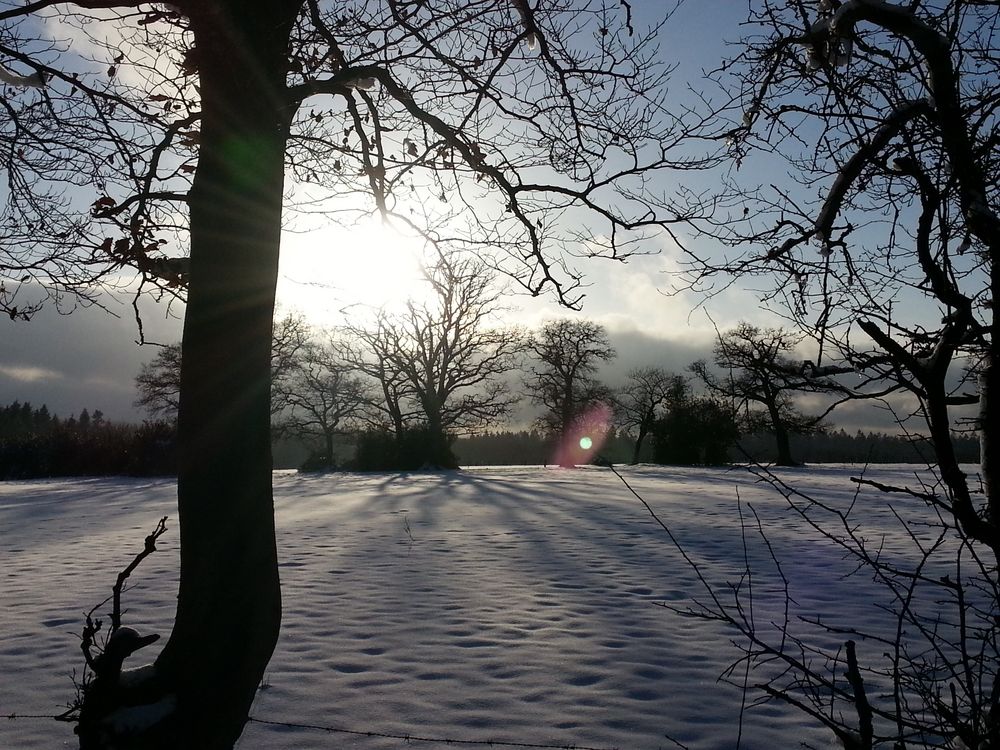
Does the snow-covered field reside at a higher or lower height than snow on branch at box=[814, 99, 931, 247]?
lower

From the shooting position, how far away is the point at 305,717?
3908 mm

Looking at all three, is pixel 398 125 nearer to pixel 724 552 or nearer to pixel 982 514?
pixel 982 514

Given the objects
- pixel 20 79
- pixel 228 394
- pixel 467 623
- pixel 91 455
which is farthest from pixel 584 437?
pixel 228 394

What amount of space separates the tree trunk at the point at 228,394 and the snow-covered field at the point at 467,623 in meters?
1.14

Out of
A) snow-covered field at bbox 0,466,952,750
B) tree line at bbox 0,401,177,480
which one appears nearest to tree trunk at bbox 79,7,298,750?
snow-covered field at bbox 0,466,952,750

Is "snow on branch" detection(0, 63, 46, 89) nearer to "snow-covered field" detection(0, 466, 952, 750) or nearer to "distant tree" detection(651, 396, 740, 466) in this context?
"snow-covered field" detection(0, 466, 952, 750)

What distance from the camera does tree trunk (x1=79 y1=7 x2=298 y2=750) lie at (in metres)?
2.72

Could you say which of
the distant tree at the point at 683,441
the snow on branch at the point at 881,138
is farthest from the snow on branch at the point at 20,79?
the distant tree at the point at 683,441

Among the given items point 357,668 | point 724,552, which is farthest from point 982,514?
→ point 724,552

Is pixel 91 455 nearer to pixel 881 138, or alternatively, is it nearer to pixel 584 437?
pixel 584 437

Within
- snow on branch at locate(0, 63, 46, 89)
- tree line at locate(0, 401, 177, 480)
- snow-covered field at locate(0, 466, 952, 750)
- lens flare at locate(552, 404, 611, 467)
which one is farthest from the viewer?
lens flare at locate(552, 404, 611, 467)

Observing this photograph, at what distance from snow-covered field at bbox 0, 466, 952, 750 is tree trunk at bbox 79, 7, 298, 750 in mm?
1144

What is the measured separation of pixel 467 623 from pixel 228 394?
375 cm

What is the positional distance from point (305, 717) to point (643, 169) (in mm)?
3882
